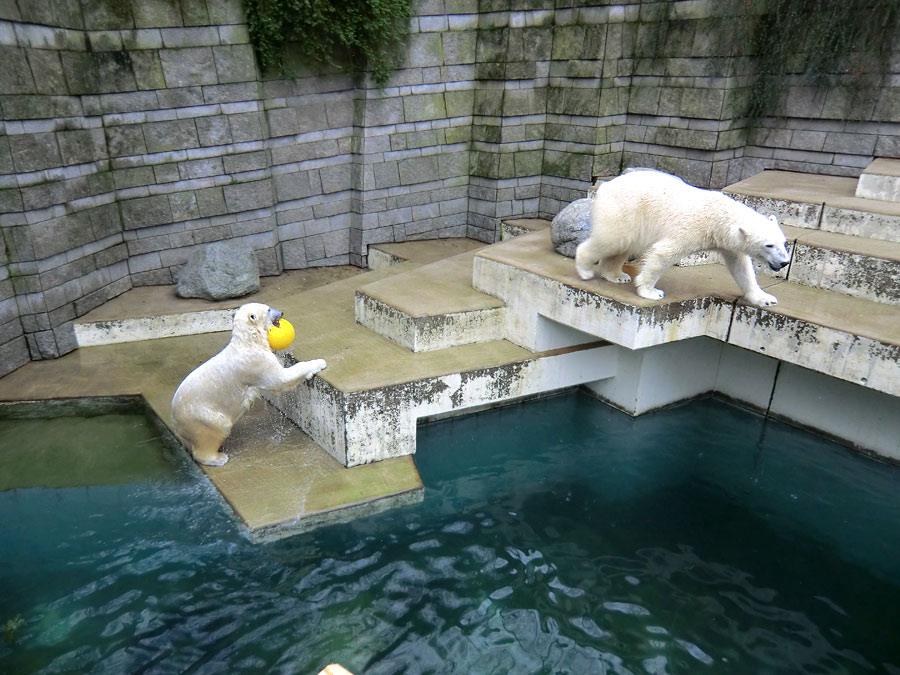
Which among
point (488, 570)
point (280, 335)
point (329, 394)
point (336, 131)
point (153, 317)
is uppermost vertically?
point (336, 131)

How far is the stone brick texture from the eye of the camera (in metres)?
6.77

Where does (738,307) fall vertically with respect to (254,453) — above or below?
above

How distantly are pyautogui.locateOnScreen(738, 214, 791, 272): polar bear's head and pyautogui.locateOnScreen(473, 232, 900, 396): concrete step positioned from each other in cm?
57

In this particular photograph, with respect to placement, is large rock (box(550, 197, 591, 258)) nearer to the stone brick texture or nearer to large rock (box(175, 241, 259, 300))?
the stone brick texture

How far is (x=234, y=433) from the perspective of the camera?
18.8 feet

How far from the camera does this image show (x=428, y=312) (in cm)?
613

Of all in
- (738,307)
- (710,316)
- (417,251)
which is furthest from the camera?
(417,251)

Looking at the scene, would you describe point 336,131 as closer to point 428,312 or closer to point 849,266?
point 428,312

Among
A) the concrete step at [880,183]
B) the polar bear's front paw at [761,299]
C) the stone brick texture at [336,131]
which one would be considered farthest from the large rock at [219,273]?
the concrete step at [880,183]

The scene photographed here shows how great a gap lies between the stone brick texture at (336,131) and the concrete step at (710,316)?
307cm

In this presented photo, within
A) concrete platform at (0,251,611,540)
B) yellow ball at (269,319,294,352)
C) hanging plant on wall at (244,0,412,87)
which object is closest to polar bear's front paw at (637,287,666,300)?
concrete platform at (0,251,611,540)

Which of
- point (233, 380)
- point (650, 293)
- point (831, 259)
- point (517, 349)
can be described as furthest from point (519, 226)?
point (233, 380)

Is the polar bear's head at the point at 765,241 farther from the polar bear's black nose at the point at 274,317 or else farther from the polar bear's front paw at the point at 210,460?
the polar bear's front paw at the point at 210,460

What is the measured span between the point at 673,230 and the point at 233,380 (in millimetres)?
3616
